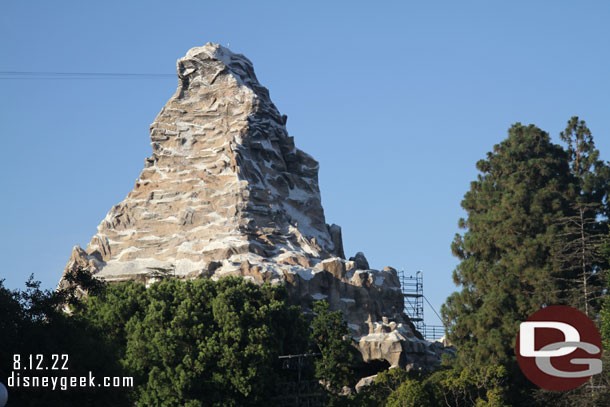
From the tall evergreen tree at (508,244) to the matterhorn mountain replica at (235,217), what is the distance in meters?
19.7

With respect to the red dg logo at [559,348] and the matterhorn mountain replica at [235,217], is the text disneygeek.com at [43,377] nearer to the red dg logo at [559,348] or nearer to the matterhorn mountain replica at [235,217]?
the red dg logo at [559,348]

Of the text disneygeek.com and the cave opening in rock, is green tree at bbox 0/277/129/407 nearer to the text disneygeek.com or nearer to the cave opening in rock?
the text disneygeek.com

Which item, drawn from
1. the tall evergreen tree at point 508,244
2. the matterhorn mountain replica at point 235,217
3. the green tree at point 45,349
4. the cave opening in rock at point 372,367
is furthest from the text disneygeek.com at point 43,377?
→ the cave opening in rock at point 372,367

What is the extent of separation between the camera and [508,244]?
44.8 metres

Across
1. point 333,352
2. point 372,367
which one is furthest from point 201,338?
point 372,367

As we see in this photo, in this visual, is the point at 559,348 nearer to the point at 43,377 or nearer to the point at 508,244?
the point at 508,244

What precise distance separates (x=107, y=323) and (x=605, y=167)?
2675cm

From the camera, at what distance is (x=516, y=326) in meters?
43.0

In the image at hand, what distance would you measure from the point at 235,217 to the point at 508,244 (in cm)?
3191

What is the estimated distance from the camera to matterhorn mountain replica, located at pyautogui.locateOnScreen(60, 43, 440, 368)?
68062 millimetres

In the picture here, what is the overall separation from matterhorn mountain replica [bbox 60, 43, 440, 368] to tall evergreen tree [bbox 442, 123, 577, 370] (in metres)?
19.7

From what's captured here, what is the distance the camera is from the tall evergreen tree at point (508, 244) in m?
43.5

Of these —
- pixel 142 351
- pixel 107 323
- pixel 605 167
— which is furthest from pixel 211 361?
pixel 605 167

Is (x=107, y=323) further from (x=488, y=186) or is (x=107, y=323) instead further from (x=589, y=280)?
(x=589, y=280)
